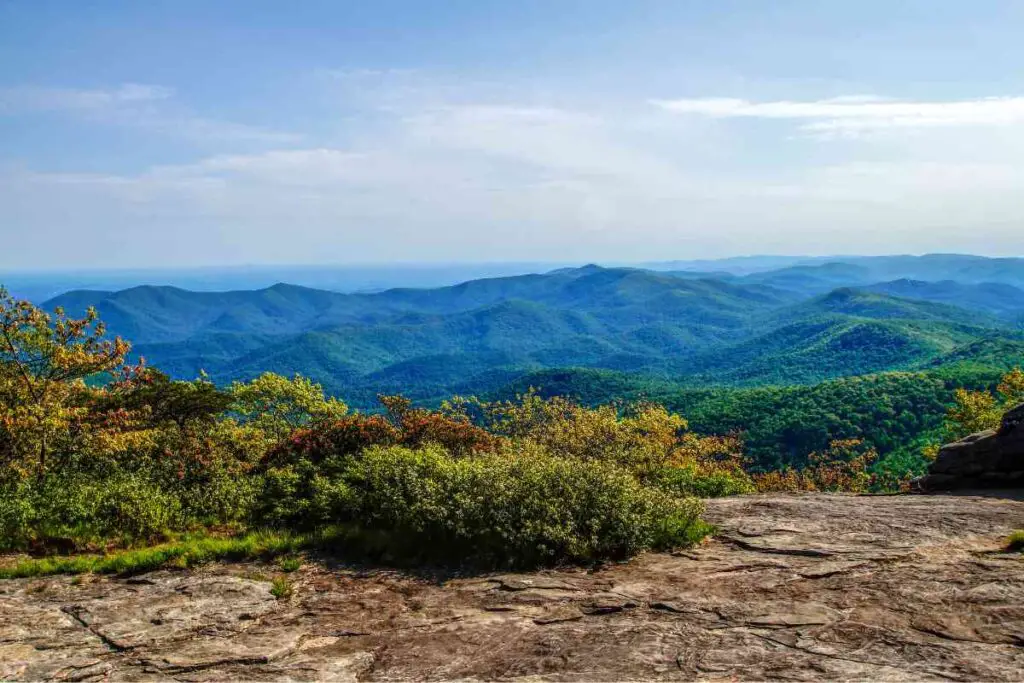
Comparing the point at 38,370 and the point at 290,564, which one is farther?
the point at 38,370

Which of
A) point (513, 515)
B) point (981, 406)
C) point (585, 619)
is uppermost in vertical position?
point (513, 515)

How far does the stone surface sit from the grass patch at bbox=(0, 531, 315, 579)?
0.45m

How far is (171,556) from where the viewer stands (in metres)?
12.0

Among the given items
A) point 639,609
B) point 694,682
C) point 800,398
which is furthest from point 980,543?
point 800,398

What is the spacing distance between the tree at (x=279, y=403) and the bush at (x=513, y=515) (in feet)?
93.2

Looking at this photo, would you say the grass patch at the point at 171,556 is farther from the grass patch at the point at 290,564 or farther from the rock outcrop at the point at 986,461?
the rock outcrop at the point at 986,461

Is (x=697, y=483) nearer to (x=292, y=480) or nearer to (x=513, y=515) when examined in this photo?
(x=513, y=515)

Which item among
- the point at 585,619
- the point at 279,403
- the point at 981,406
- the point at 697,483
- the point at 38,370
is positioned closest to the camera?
the point at 585,619

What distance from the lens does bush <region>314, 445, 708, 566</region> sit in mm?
11414

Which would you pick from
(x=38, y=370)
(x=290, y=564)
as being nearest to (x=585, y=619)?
(x=290, y=564)

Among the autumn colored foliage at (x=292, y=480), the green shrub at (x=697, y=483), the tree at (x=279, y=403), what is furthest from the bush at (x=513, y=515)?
the tree at (x=279, y=403)

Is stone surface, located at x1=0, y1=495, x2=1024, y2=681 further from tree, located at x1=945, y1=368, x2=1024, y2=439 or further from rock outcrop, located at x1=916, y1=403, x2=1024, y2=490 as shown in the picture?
tree, located at x1=945, y1=368, x2=1024, y2=439

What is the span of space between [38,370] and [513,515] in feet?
51.8

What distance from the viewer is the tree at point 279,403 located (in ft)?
133
